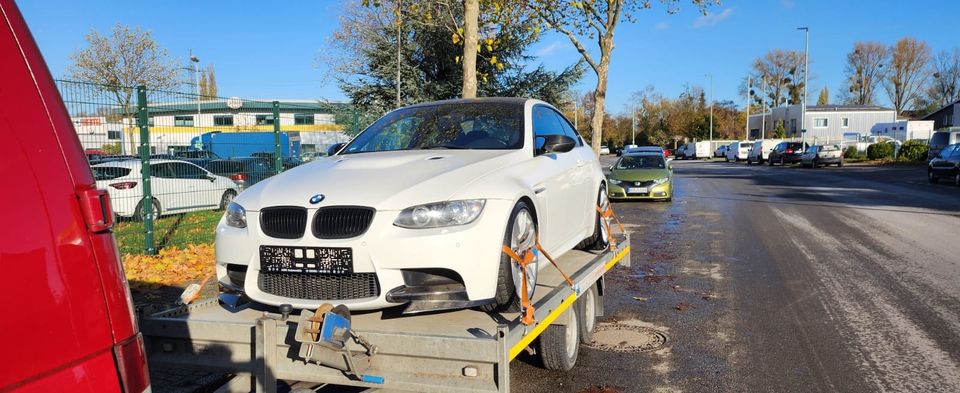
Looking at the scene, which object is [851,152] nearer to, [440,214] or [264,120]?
[264,120]

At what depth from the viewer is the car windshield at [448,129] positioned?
16.3ft

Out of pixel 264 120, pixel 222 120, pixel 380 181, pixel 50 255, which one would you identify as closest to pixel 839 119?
pixel 264 120

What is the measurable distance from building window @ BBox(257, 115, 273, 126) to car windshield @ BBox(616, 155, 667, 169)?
12029mm

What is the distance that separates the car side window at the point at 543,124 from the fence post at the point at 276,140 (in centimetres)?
557

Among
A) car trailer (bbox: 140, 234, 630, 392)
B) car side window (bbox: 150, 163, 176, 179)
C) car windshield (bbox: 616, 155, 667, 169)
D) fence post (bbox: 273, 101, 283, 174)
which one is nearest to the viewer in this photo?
car trailer (bbox: 140, 234, 630, 392)

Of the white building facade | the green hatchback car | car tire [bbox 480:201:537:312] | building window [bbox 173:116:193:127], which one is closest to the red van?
car tire [bbox 480:201:537:312]

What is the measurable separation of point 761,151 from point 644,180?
3447cm

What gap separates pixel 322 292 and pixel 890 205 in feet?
55.8

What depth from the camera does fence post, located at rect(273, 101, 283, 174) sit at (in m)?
10.4

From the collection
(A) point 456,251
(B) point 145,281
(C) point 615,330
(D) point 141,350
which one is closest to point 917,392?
(C) point 615,330

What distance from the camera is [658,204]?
1864 centimetres

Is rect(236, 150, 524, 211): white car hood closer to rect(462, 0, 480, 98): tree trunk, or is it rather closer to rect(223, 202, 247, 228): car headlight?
rect(223, 202, 247, 228): car headlight

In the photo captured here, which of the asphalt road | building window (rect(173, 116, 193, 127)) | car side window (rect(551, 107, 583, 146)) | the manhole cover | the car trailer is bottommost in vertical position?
the manhole cover

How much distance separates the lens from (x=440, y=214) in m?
3.58
